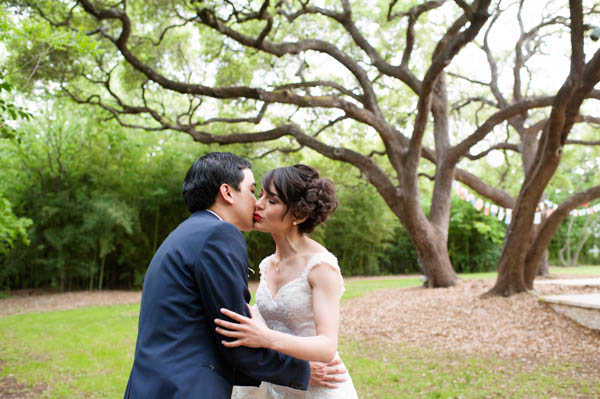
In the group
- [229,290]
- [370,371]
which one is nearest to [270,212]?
[229,290]

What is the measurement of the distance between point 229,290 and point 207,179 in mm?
468

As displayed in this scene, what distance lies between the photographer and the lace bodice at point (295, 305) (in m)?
2.05

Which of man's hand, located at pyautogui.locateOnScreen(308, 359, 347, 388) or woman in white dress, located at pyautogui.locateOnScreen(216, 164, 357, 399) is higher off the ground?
woman in white dress, located at pyautogui.locateOnScreen(216, 164, 357, 399)

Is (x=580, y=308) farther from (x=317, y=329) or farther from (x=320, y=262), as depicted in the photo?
(x=317, y=329)

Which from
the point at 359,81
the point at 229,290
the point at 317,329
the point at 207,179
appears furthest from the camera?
the point at 359,81

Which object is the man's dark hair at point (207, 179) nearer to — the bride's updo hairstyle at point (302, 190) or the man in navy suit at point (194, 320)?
the man in navy suit at point (194, 320)

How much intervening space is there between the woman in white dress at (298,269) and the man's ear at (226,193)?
0.98ft

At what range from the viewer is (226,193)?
1.74 metres

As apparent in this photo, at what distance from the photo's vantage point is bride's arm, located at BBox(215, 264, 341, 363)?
57.1 inches

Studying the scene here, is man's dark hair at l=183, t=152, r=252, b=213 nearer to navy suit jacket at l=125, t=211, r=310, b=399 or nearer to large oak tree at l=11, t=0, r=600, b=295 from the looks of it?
navy suit jacket at l=125, t=211, r=310, b=399

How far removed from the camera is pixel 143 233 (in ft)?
43.9

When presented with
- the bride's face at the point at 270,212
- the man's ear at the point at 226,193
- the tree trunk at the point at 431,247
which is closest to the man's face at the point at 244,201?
the man's ear at the point at 226,193

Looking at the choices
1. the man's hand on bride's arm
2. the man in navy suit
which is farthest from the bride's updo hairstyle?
the man's hand on bride's arm

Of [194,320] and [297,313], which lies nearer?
[194,320]
